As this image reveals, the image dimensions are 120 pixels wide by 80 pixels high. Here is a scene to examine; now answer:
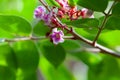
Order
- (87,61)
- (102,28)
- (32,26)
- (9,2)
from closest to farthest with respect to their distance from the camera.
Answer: (102,28) < (32,26) < (87,61) < (9,2)

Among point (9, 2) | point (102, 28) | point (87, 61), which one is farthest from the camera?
point (9, 2)

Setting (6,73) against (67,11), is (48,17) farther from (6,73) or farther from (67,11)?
(6,73)

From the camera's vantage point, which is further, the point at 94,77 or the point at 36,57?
the point at 94,77

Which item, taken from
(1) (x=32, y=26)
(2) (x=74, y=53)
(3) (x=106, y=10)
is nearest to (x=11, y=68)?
(1) (x=32, y=26)

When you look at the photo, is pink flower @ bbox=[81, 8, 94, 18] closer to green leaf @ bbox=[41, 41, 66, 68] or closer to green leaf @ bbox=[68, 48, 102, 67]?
green leaf @ bbox=[41, 41, 66, 68]

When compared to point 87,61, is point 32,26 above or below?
above

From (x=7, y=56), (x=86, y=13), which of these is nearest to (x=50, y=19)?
(x=86, y=13)

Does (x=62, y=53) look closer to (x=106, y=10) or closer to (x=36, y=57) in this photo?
(x=36, y=57)
